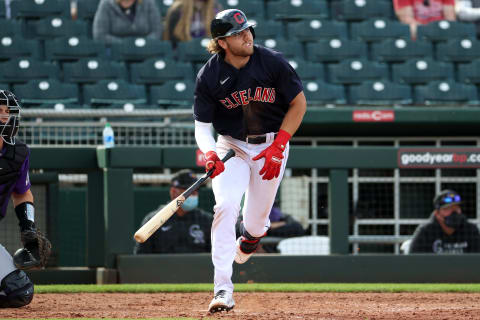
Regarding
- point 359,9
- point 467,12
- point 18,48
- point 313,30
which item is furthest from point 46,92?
point 467,12

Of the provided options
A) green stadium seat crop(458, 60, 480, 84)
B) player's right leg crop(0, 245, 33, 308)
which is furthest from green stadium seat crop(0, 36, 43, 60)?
player's right leg crop(0, 245, 33, 308)

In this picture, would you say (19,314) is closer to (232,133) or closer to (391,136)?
(232,133)

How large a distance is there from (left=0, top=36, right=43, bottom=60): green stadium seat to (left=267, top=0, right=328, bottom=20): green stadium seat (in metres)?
3.34

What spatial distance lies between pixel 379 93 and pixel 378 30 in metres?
1.46

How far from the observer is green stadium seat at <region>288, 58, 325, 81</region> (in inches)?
400

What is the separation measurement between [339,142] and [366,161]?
2.24 m

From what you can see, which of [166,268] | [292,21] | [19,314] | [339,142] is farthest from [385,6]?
[19,314]

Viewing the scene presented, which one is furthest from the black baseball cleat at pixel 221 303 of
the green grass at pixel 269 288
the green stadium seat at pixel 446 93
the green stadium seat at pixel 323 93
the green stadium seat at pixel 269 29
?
the green stadium seat at pixel 269 29

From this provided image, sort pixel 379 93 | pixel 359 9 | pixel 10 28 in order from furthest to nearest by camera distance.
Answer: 1. pixel 359 9
2. pixel 10 28
3. pixel 379 93

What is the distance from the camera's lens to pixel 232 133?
4559mm

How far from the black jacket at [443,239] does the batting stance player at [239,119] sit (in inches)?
105

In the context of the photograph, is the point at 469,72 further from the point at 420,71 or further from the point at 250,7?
the point at 250,7

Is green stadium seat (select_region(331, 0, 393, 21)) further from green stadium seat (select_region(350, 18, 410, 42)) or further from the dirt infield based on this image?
the dirt infield

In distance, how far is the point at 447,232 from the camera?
23.0 ft
